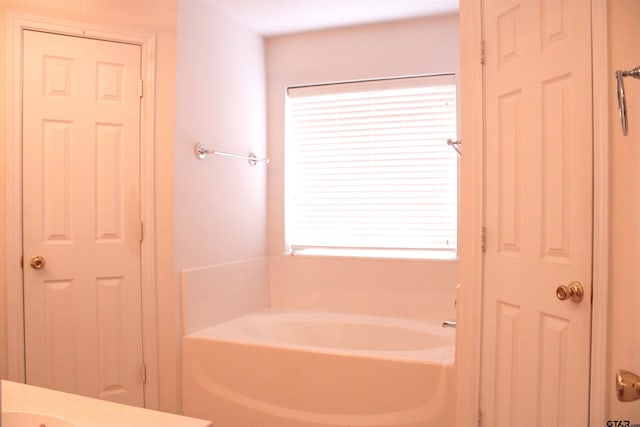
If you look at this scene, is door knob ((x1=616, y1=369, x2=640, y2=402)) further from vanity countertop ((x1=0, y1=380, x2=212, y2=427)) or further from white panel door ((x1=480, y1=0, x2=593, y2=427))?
vanity countertop ((x1=0, y1=380, x2=212, y2=427))

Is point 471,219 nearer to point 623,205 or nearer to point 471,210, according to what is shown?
point 471,210

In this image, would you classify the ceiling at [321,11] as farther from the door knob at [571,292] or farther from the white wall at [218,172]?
the door knob at [571,292]

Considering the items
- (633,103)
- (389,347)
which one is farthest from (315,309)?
(633,103)

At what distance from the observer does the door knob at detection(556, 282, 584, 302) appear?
1517 mm

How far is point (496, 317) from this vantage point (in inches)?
76.0

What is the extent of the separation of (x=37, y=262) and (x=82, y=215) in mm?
297

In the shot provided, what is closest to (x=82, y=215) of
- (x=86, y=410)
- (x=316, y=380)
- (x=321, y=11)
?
(x=316, y=380)

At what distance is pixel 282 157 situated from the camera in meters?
3.54

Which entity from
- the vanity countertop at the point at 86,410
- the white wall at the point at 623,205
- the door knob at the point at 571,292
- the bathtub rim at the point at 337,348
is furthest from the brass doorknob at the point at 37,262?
the white wall at the point at 623,205

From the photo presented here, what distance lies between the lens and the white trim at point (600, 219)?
4.76ft

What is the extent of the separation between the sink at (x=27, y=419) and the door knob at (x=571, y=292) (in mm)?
1390

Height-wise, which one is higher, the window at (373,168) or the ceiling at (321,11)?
the ceiling at (321,11)

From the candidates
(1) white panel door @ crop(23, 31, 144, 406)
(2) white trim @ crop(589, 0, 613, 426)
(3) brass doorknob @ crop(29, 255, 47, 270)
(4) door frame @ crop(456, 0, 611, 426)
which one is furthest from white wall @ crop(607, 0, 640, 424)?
(3) brass doorknob @ crop(29, 255, 47, 270)

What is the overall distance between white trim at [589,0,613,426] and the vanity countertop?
1.17 m
